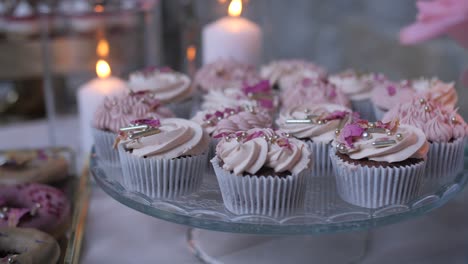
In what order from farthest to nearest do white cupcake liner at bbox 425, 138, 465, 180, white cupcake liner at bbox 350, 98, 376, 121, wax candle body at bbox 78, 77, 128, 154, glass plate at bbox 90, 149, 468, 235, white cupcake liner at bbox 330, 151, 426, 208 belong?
wax candle body at bbox 78, 77, 128, 154 → white cupcake liner at bbox 350, 98, 376, 121 → white cupcake liner at bbox 425, 138, 465, 180 → white cupcake liner at bbox 330, 151, 426, 208 → glass plate at bbox 90, 149, 468, 235

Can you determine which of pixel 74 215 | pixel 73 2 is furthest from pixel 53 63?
pixel 74 215

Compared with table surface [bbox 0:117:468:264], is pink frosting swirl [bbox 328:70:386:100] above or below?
above

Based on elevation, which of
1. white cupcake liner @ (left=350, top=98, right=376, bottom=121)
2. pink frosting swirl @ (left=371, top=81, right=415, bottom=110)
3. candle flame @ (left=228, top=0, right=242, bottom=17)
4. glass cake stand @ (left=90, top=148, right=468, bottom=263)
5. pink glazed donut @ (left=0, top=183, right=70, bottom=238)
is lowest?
pink glazed donut @ (left=0, top=183, right=70, bottom=238)

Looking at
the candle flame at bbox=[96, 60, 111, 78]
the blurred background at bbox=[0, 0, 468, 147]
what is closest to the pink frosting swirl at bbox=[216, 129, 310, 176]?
the candle flame at bbox=[96, 60, 111, 78]

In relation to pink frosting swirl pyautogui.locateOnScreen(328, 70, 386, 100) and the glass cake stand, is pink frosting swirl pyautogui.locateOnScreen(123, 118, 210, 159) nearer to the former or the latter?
the glass cake stand

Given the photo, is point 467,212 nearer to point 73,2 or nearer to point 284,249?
point 284,249
